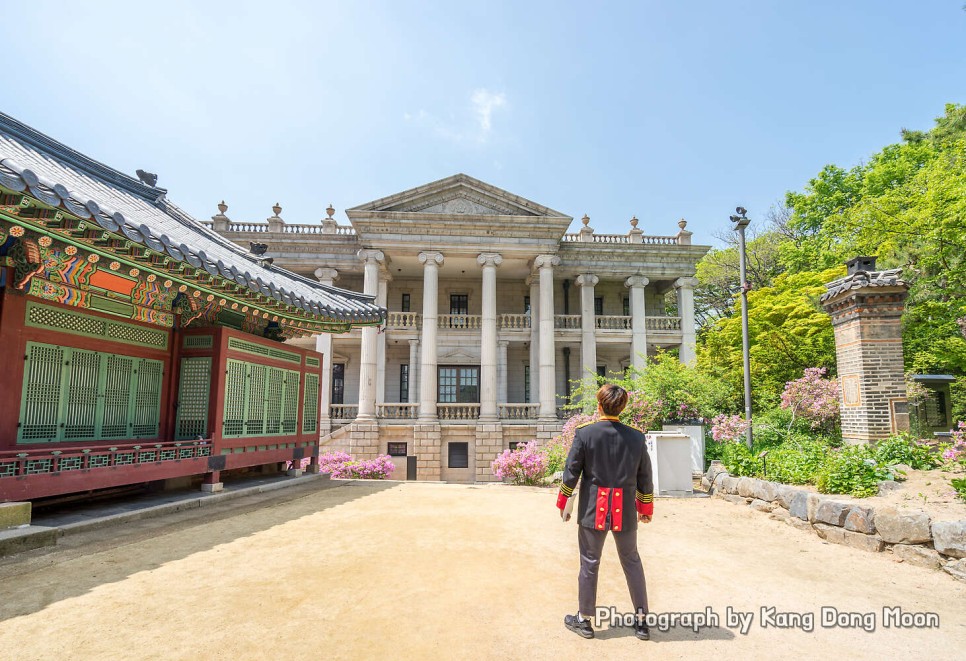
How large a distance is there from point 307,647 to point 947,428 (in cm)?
1555

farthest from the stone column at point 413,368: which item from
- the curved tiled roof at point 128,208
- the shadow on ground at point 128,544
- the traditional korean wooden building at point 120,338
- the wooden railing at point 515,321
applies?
the shadow on ground at point 128,544

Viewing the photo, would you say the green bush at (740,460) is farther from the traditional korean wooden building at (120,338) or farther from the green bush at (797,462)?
the traditional korean wooden building at (120,338)

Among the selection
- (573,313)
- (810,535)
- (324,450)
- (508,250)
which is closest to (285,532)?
(810,535)

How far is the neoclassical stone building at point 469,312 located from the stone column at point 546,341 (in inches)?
2.0

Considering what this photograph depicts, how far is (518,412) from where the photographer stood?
70.4ft

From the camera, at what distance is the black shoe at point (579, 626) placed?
3.19 m

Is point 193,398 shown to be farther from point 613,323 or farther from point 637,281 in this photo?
point 637,281

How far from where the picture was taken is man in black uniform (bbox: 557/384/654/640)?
327 centimetres

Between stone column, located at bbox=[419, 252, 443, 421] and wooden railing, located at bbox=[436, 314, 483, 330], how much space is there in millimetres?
2187

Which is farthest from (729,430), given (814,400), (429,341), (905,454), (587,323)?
(429,341)

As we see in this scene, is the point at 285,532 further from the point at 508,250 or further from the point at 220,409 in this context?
the point at 508,250

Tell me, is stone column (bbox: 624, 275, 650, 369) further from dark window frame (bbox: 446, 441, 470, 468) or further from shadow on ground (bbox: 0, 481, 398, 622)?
shadow on ground (bbox: 0, 481, 398, 622)

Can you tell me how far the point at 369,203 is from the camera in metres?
20.5

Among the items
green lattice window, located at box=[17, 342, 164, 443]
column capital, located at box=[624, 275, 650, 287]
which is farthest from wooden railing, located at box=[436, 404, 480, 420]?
green lattice window, located at box=[17, 342, 164, 443]
